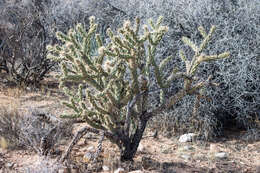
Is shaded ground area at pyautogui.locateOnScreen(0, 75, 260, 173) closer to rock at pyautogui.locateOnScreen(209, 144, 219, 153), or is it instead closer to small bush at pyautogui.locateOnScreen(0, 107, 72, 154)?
rock at pyautogui.locateOnScreen(209, 144, 219, 153)

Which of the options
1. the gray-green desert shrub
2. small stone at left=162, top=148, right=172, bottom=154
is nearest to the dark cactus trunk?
small stone at left=162, top=148, right=172, bottom=154

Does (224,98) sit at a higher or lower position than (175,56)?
lower

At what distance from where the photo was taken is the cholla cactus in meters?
2.89

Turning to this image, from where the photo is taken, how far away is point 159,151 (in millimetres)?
3949

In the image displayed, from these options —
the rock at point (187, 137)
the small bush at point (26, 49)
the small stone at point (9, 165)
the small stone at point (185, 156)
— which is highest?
the small bush at point (26, 49)

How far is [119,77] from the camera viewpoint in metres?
3.09

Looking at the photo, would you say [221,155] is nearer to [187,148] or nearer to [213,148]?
[213,148]

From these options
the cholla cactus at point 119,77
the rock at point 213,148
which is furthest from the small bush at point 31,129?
the rock at point 213,148

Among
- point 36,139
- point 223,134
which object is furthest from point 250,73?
point 36,139

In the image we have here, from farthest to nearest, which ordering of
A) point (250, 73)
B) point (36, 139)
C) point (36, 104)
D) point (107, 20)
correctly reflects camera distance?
point (107, 20), point (36, 104), point (250, 73), point (36, 139)

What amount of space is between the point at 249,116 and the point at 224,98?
397 mm

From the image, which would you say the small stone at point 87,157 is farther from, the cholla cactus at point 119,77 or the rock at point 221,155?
the rock at point 221,155

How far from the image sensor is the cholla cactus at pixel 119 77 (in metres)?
2.89

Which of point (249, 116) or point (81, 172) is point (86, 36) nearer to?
point (81, 172)
